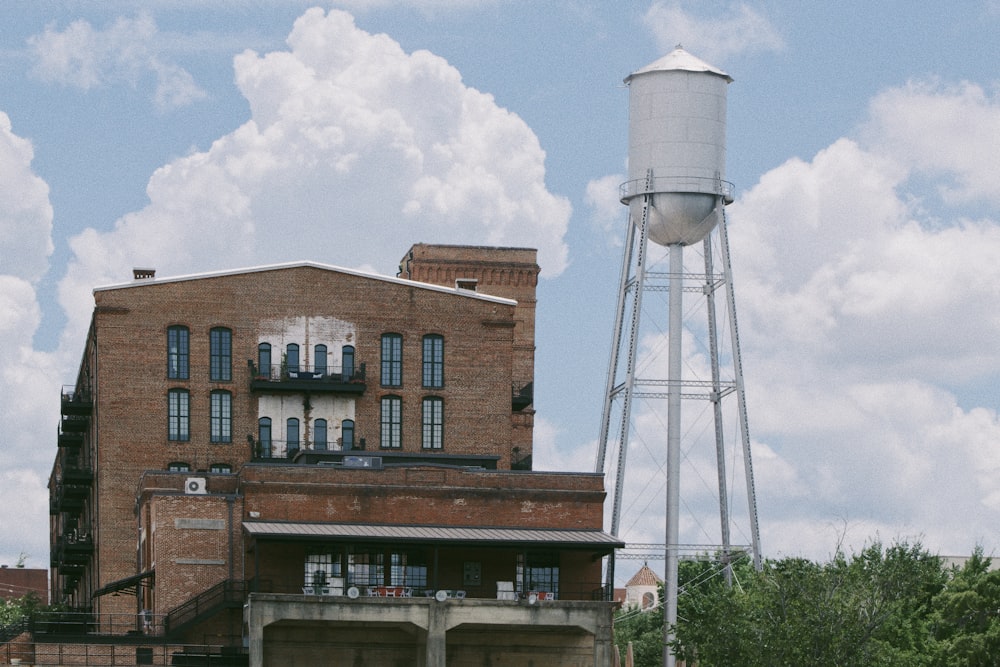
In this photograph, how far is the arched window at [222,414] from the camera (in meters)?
82.4

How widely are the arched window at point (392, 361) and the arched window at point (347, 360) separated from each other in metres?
1.39

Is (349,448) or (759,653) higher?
(349,448)

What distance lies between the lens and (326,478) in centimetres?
7081

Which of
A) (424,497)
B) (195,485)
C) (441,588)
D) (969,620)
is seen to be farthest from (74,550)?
(969,620)

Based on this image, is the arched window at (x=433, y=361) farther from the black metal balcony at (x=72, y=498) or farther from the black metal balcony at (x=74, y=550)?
the black metal balcony at (x=72, y=498)

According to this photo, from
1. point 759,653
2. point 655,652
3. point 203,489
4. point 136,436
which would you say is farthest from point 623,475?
point 655,652

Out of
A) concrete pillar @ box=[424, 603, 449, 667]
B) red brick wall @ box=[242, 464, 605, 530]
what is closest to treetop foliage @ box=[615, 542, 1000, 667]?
red brick wall @ box=[242, 464, 605, 530]

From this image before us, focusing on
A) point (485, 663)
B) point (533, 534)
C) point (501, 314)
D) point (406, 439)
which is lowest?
point (485, 663)

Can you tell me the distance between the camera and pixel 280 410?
273 feet

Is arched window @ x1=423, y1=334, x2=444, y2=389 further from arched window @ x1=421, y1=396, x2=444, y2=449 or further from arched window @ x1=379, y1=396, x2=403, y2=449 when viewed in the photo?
arched window @ x1=379, y1=396, x2=403, y2=449

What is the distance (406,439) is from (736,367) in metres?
16.5

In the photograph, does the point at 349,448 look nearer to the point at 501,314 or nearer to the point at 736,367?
the point at 501,314

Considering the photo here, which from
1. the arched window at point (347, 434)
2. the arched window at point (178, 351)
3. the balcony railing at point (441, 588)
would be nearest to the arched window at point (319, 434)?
the arched window at point (347, 434)

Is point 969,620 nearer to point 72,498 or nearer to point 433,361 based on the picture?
point 433,361
